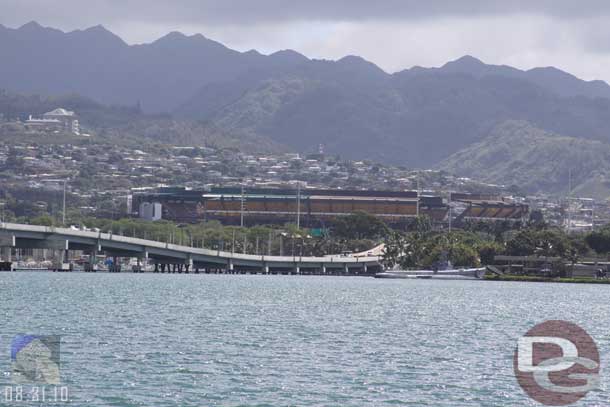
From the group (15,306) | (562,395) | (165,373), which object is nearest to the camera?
(562,395)

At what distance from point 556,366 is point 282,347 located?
49.7 ft

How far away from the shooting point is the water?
58.3 meters

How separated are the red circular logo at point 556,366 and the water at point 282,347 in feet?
2.39

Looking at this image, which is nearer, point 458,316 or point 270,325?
point 270,325

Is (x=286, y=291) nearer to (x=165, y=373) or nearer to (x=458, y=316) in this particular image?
(x=458, y=316)

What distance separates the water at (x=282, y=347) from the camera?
5834 centimetres

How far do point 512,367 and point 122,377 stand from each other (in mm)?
17519

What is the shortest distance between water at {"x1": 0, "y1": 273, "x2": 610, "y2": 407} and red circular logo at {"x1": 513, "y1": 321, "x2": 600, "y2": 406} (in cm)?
73

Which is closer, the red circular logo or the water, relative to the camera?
the water

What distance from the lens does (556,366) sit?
66312 mm

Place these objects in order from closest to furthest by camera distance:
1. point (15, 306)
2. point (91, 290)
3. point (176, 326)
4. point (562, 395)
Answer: point (562, 395), point (176, 326), point (15, 306), point (91, 290)

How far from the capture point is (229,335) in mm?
83125

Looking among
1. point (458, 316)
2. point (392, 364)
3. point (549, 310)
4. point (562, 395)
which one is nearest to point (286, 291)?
point (549, 310)

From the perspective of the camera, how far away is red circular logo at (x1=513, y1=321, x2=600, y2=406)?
2320 inches
